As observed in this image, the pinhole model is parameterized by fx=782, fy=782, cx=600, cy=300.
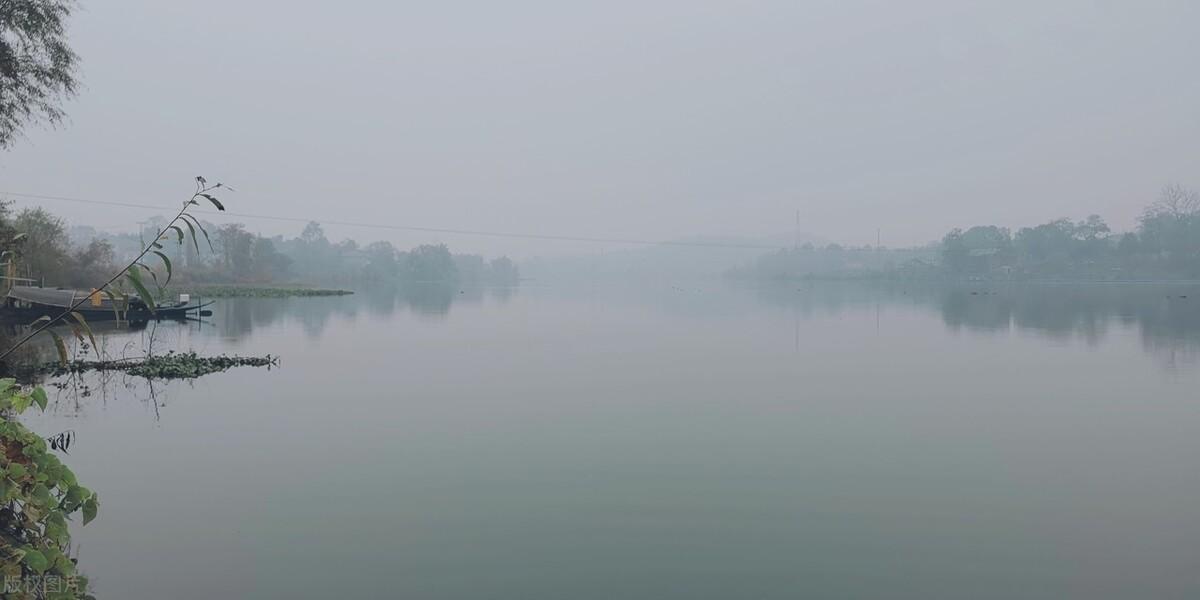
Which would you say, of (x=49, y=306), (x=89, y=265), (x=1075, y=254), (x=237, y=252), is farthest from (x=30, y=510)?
(x=1075, y=254)

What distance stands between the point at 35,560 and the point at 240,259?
299ft

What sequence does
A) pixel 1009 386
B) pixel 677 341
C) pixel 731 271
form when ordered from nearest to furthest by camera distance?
pixel 1009 386, pixel 677 341, pixel 731 271

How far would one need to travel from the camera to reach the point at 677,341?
27188 mm

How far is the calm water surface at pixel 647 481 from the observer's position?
6312 millimetres

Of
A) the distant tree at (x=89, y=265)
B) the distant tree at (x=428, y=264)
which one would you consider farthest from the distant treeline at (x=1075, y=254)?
the distant tree at (x=89, y=265)

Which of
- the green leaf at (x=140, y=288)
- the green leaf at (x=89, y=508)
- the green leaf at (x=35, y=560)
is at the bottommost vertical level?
the green leaf at (x=35, y=560)

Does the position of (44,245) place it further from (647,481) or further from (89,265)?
(647,481)

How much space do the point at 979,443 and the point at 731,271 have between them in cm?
18725

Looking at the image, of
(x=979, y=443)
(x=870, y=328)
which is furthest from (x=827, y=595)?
(x=870, y=328)

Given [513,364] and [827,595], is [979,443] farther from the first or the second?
[513,364]

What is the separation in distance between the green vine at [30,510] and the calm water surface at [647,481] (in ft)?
6.97

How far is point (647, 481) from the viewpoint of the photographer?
894 cm

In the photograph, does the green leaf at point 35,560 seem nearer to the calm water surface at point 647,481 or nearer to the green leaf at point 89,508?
the green leaf at point 89,508

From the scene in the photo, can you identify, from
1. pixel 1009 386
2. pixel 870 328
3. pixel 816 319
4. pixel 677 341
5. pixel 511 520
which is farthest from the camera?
pixel 816 319
